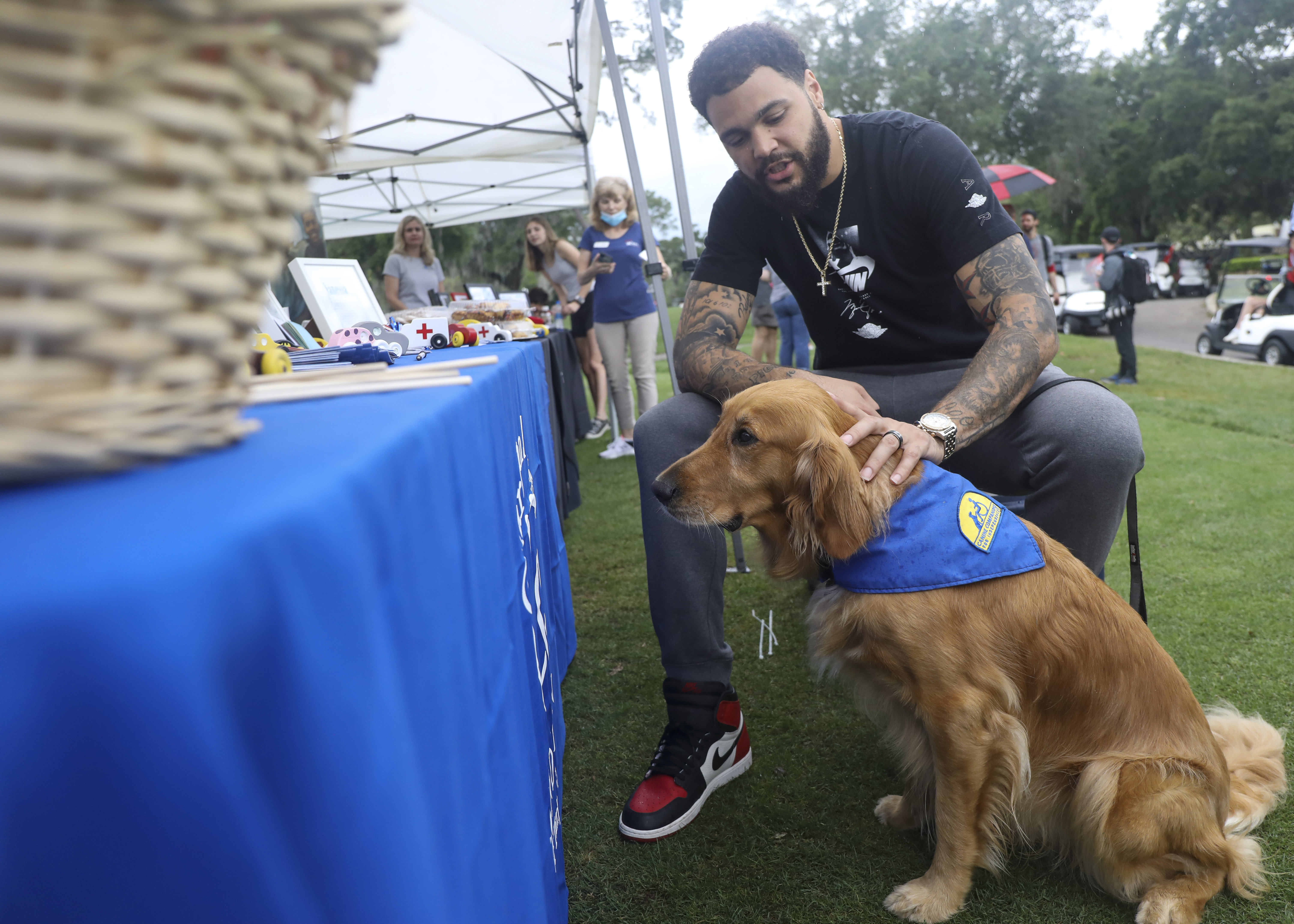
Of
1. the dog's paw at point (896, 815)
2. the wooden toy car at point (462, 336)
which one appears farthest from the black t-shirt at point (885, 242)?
the dog's paw at point (896, 815)

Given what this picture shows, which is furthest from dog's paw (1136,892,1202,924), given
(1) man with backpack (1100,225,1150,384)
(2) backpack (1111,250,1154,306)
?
(2) backpack (1111,250,1154,306)

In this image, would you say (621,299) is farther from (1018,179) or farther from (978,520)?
(1018,179)

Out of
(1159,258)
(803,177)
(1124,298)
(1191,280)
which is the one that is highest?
(803,177)

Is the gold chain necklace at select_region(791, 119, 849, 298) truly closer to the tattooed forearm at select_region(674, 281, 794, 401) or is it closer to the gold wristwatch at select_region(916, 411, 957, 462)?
the tattooed forearm at select_region(674, 281, 794, 401)

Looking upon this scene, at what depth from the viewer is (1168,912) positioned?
1653 mm

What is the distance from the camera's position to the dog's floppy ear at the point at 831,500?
5.71 ft

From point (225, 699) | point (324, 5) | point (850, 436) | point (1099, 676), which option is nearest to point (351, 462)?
point (225, 699)

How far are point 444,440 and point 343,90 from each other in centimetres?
32

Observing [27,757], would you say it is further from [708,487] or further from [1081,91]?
[1081,91]

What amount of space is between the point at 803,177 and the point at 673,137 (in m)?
1.53

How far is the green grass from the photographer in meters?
1.80

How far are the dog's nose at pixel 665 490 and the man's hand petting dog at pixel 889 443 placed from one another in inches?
17.6

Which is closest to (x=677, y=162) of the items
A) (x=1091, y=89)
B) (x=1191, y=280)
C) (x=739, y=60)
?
(x=739, y=60)

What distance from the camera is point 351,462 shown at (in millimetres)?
475
